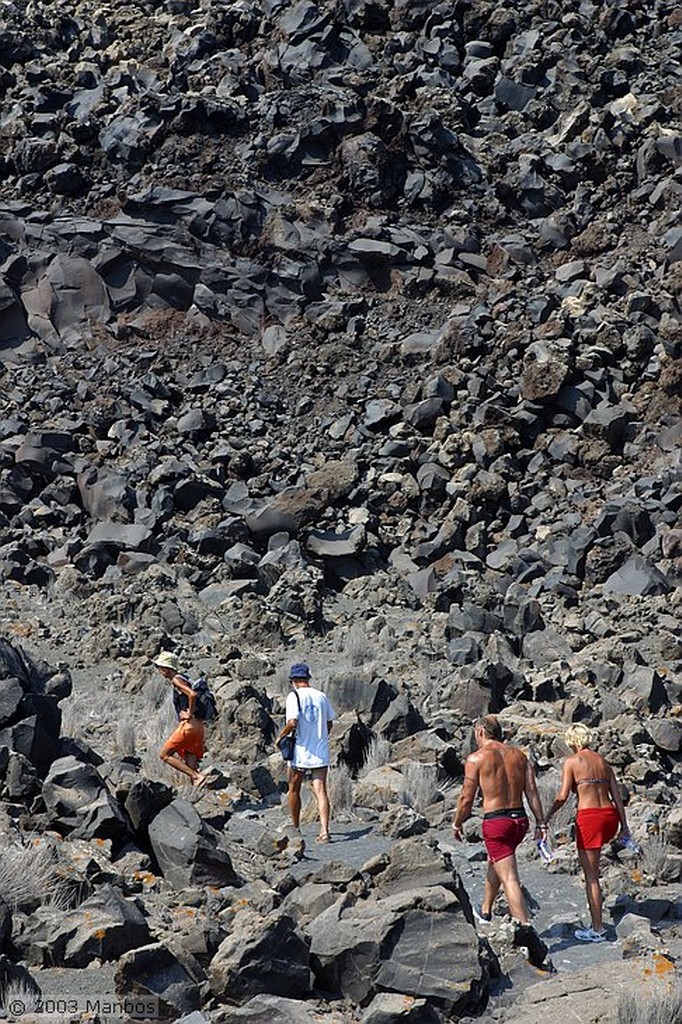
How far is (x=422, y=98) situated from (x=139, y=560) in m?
13.7

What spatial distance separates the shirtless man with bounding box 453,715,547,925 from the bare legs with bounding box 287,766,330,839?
1897 mm

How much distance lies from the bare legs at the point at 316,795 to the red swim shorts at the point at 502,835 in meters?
2.19

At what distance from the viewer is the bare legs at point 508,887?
7.26 meters

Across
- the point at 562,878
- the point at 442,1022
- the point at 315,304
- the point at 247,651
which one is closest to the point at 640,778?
the point at 562,878

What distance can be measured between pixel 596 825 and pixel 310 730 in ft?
8.39

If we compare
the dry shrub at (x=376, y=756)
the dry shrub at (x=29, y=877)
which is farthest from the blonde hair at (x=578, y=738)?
the dry shrub at (x=376, y=756)

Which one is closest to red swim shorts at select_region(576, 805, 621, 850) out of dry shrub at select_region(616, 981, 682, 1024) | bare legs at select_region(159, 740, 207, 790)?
dry shrub at select_region(616, 981, 682, 1024)

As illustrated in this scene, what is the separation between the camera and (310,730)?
9.75 metres

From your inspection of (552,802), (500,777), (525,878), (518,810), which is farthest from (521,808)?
(552,802)

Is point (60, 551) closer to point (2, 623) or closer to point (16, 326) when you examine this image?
point (2, 623)

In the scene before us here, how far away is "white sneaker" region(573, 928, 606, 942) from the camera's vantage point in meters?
7.38

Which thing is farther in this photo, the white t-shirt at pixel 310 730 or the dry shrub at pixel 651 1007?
the white t-shirt at pixel 310 730

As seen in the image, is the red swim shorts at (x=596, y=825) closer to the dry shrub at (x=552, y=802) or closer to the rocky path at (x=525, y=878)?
the rocky path at (x=525, y=878)

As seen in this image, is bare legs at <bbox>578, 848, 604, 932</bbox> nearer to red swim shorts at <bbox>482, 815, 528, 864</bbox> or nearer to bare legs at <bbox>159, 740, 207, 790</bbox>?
Answer: red swim shorts at <bbox>482, 815, 528, 864</bbox>
